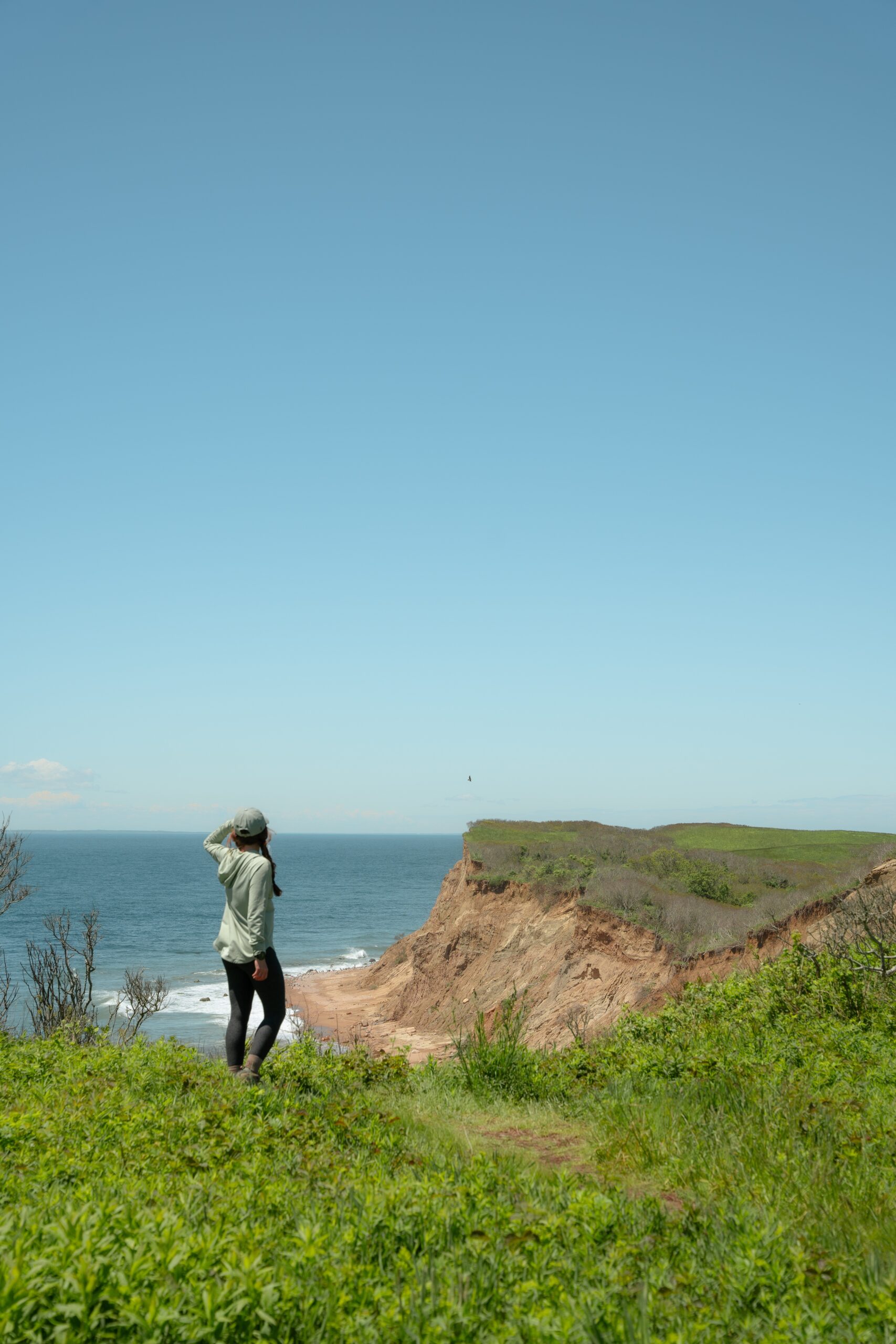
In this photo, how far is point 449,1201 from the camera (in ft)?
13.1

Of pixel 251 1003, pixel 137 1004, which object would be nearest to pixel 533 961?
pixel 137 1004

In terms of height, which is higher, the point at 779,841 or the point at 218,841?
the point at 218,841

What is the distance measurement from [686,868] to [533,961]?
6102 millimetres

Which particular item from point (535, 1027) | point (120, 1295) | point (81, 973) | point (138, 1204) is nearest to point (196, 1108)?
point (138, 1204)

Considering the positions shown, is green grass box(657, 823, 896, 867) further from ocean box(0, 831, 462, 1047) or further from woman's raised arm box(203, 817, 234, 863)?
woman's raised arm box(203, 817, 234, 863)

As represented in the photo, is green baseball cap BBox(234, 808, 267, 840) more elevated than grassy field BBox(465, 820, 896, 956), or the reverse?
green baseball cap BBox(234, 808, 267, 840)

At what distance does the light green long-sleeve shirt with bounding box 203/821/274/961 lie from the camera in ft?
22.7

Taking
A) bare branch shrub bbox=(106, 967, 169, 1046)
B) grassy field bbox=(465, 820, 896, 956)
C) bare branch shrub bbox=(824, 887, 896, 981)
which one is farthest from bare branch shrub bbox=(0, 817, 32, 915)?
bare branch shrub bbox=(824, 887, 896, 981)

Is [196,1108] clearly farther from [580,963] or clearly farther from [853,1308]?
[580,963]

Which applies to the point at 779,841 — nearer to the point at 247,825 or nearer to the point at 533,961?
the point at 533,961

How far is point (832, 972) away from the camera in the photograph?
9727mm

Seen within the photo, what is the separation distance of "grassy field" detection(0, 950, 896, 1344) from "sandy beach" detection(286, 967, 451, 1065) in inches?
819

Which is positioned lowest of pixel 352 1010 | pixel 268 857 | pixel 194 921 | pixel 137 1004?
pixel 194 921

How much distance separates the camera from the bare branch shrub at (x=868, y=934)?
9.76 m
